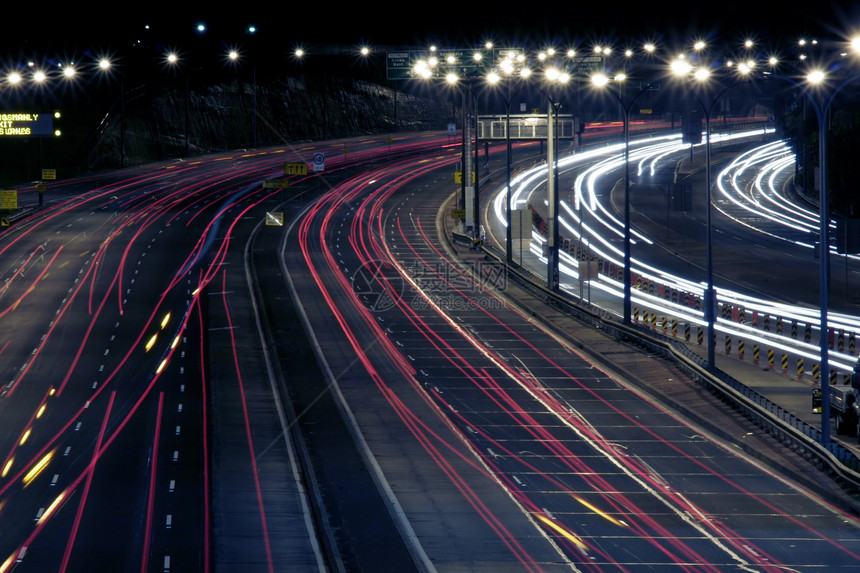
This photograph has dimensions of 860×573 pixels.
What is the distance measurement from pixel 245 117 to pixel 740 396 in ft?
347

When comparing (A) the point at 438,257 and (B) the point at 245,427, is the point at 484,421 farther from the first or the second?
(A) the point at 438,257

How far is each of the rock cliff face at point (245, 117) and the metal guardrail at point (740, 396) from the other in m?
69.3

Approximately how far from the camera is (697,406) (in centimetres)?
3847

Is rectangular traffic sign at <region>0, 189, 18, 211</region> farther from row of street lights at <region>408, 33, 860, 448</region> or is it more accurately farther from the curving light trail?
the curving light trail

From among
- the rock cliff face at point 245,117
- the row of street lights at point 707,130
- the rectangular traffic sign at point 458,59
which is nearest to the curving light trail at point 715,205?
the row of street lights at point 707,130

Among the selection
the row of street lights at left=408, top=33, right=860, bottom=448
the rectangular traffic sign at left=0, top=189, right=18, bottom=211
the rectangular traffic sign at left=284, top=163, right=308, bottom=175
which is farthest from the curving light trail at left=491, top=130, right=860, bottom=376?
the rectangular traffic sign at left=0, top=189, right=18, bottom=211

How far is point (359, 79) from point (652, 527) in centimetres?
13023

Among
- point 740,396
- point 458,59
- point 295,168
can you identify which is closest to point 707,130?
point 740,396

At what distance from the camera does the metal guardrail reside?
97.6 ft

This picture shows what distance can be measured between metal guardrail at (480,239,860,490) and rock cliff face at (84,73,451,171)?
69.3 m

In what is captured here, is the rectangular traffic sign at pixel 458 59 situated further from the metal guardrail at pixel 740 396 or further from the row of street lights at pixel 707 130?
the metal guardrail at pixel 740 396

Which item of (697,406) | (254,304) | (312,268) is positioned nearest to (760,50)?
(312,268)

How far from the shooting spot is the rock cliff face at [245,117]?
119m

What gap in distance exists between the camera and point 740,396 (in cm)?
3691
